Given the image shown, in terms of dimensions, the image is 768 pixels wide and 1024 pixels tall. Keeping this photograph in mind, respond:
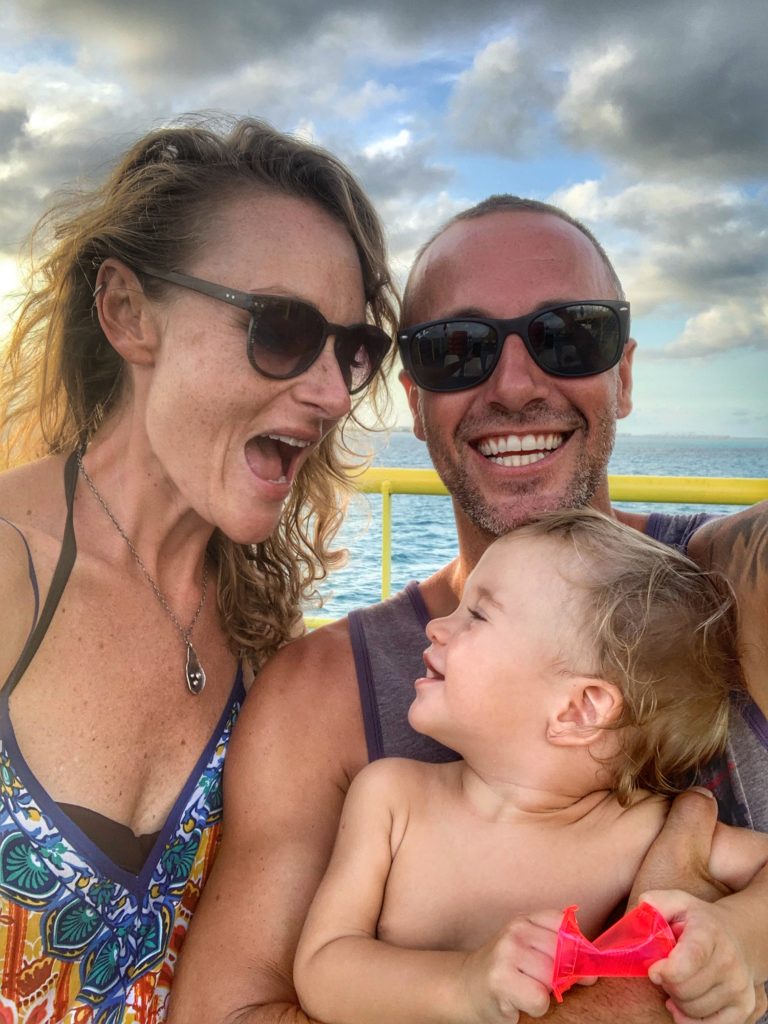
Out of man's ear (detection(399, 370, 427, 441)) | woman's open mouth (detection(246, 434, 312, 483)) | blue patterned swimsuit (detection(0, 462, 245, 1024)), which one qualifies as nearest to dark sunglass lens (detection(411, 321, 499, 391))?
man's ear (detection(399, 370, 427, 441))

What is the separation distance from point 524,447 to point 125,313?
1058mm

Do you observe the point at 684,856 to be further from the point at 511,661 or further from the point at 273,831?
the point at 273,831

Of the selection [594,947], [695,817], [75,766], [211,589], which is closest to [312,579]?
[211,589]

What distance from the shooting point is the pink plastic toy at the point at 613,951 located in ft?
4.10

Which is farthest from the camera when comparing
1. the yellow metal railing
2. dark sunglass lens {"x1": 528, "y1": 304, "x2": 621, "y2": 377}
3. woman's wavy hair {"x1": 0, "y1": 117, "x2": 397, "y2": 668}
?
the yellow metal railing

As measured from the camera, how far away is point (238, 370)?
190 cm

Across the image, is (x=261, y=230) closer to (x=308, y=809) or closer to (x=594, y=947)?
(x=308, y=809)

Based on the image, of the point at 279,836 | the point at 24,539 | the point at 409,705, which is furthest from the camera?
the point at 409,705

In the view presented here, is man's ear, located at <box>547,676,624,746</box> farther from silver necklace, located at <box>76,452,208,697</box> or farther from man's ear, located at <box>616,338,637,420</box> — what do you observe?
man's ear, located at <box>616,338,637,420</box>

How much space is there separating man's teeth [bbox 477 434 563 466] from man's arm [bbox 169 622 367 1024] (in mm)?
635

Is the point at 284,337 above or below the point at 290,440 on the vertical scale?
above

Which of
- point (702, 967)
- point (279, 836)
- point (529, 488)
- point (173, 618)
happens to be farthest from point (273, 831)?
point (529, 488)

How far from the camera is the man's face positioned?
223 centimetres

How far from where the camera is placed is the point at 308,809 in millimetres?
1913
